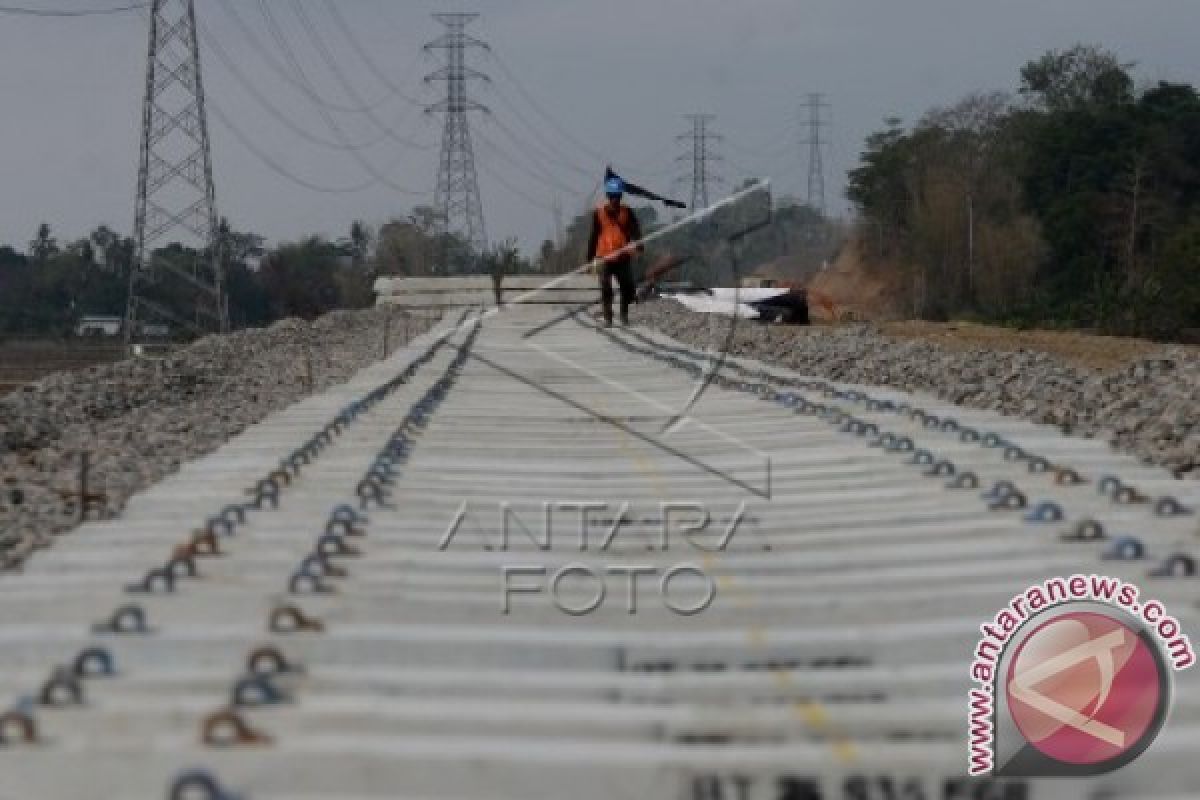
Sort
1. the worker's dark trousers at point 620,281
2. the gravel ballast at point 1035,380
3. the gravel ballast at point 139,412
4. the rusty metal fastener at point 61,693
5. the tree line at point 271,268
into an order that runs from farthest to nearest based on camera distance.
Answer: the tree line at point 271,268, the worker's dark trousers at point 620,281, the gravel ballast at point 1035,380, the gravel ballast at point 139,412, the rusty metal fastener at point 61,693

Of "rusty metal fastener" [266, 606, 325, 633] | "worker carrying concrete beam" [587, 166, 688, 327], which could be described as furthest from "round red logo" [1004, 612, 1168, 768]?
"worker carrying concrete beam" [587, 166, 688, 327]

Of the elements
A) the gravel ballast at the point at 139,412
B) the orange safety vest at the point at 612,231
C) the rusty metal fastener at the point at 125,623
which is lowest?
the gravel ballast at the point at 139,412

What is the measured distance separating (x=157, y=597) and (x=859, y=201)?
86.3 m

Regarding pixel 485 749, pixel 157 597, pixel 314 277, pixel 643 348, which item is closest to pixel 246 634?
pixel 157 597

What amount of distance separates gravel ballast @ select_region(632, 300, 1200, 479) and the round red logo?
3745mm

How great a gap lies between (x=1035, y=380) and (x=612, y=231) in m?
3.82

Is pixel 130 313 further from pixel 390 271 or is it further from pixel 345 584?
pixel 345 584

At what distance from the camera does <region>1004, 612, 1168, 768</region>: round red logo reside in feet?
14.2

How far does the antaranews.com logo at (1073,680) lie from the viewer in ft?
13.9

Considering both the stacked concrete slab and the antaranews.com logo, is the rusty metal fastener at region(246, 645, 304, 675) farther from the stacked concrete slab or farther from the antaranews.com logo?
the stacked concrete slab

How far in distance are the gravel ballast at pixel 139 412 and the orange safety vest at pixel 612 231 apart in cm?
306

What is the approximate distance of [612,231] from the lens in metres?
16.3

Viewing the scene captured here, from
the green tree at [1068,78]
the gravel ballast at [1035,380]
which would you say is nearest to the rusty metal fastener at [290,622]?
the gravel ballast at [1035,380]

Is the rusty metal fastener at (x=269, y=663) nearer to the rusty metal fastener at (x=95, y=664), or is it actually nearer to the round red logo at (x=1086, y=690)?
the rusty metal fastener at (x=95, y=664)
